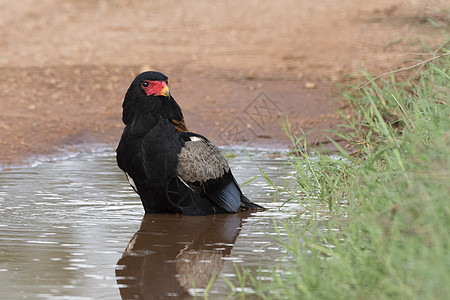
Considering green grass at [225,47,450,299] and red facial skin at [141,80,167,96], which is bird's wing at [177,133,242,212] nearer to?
red facial skin at [141,80,167,96]

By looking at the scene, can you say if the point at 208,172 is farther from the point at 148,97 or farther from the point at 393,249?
the point at 393,249

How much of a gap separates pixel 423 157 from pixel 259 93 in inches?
347

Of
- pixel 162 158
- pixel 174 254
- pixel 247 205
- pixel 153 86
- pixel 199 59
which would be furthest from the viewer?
pixel 199 59

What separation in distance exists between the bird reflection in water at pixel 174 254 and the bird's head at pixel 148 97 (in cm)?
76

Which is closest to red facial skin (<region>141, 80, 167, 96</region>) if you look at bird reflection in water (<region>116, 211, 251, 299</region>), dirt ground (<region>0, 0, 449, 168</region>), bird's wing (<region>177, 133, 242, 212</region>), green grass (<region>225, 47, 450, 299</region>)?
bird's wing (<region>177, 133, 242, 212</region>)

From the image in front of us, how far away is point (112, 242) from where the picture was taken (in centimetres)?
553

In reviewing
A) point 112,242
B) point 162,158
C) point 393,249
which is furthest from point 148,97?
point 393,249

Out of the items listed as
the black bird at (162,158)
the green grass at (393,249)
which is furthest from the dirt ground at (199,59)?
the green grass at (393,249)

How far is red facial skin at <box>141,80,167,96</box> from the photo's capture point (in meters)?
6.32

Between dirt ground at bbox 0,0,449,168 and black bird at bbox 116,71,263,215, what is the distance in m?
1.85

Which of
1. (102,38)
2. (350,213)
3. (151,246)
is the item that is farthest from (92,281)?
(102,38)

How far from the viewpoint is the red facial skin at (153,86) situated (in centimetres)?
632

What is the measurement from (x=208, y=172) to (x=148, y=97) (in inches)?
28.5

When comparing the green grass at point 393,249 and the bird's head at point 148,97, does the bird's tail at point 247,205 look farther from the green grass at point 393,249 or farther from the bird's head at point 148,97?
the green grass at point 393,249
